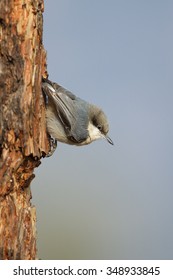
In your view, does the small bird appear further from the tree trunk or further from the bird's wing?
the tree trunk

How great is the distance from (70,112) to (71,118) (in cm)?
7

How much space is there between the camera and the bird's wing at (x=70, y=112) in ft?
12.9

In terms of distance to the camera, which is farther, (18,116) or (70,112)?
(70,112)

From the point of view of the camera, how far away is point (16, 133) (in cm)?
310

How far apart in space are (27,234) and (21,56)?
120 centimetres

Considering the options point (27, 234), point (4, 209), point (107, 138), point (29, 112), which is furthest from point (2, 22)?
point (107, 138)

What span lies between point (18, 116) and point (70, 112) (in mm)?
1165

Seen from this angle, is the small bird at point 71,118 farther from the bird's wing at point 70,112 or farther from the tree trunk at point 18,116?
the tree trunk at point 18,116

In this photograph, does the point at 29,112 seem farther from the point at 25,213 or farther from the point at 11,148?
the point at 25,213

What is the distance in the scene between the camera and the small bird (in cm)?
386

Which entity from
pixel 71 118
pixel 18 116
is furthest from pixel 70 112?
pixel 18 116

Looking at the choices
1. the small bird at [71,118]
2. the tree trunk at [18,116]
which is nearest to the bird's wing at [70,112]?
the small bird at [71,118]

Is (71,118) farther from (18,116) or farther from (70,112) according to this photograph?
(18,116)

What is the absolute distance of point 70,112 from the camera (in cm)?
422
